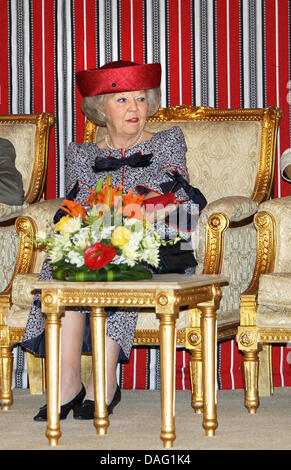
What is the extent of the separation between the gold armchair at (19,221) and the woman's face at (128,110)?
2.35 feet

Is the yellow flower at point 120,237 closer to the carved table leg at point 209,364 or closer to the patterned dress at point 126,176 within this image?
the carved table leg at point 209,364

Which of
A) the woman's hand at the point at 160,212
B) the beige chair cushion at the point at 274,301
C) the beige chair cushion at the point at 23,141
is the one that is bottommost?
the beige chair cushion at the point at 274,301

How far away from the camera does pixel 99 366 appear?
12.2 feet

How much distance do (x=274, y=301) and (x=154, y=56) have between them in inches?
80.9

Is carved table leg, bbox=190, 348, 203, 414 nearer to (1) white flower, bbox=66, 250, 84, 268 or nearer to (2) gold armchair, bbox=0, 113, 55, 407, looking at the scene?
(2) gold armchair, bbox=0, 113, 55, 407

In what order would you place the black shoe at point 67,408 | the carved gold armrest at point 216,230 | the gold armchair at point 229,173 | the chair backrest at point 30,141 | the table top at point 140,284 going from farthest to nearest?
the chair backrest at point 30,141
the gold armchair at point 229,173
the carved gold armrest at point 216,230
the black shoe at point 67,408
the table top at point 140,284

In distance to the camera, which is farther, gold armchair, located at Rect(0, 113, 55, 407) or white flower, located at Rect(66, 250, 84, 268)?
gold armchair, located at Rect(0, 113, 55, 407)

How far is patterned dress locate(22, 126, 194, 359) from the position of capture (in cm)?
419

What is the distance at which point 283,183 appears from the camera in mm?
5438

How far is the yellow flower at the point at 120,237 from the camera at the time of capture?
3521 millimetres

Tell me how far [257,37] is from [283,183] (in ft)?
2.90

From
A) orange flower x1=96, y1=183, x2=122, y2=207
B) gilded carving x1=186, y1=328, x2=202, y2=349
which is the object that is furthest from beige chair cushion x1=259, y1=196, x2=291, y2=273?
orange flower x1=96, y1=183, x2=122, y2=207

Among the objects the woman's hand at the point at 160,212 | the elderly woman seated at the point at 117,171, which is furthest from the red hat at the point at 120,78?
the woman's hand at the point at 160,212

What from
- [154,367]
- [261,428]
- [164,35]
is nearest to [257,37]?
[164,35]
